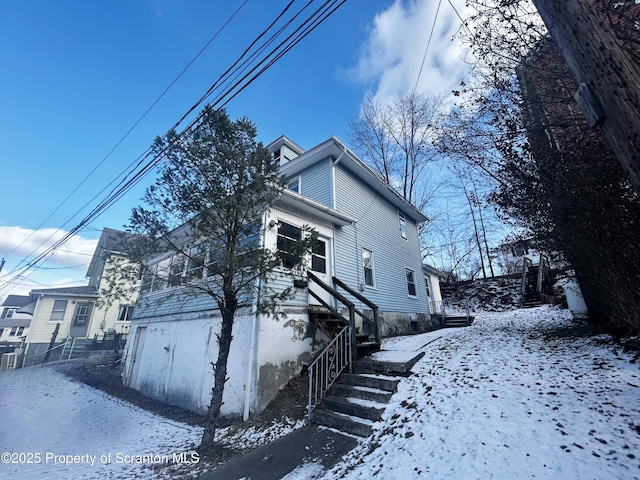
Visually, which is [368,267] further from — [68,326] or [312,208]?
[68,326]

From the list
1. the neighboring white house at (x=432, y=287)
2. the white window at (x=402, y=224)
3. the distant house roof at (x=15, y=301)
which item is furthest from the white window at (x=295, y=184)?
the distant house roof at (x=15, y=301)

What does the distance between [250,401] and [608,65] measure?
24.2 ft

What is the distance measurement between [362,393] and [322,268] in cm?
439

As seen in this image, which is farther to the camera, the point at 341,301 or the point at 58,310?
the point at 58,310

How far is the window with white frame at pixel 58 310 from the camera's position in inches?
803

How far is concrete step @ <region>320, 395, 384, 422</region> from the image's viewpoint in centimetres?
459

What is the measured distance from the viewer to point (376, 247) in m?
12.0

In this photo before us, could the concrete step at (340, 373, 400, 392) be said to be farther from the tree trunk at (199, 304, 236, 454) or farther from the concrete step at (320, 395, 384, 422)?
the tree trunk at (199, 304, 236, 454)

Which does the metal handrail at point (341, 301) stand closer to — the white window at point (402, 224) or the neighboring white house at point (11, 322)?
the white window at point (402, 224)

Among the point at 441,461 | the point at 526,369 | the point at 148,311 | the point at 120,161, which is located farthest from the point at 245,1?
the point at 148,311

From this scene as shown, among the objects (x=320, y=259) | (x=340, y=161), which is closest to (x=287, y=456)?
(x=320, y=259)

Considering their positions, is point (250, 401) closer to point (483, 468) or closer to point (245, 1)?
point (483, 468)

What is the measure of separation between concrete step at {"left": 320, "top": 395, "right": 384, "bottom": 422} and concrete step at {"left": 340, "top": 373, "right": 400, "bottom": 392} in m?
0.51

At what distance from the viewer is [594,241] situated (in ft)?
15.9
